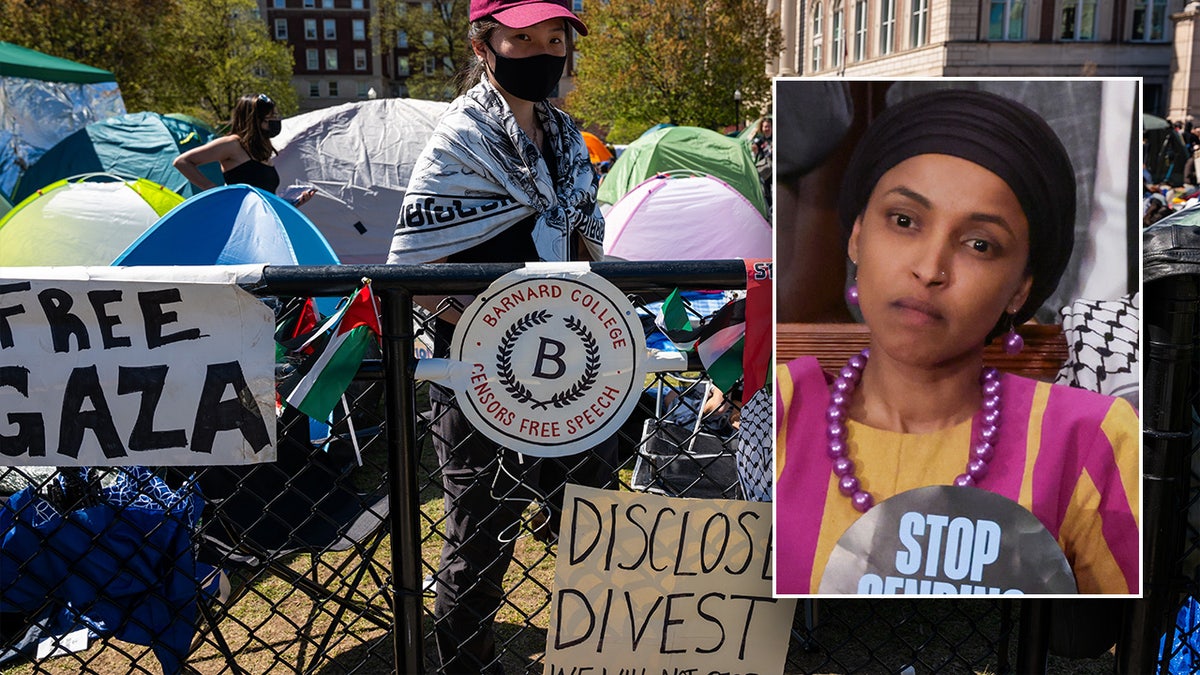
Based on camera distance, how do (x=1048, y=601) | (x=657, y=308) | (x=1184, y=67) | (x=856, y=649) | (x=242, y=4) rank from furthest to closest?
(x=242, y=4)
(x=1184, y=67)
(x=657, y=308)
(x=856, y=649)
(x=1048, y=601)

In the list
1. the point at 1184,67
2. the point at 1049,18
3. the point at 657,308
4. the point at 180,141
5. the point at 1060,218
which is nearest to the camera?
the point at 1060,218

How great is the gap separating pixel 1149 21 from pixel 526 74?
150ft

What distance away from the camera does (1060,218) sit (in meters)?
1.55

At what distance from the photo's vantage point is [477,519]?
2350 mm

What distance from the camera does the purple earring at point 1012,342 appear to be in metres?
1.56

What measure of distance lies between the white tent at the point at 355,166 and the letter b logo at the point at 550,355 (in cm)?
798

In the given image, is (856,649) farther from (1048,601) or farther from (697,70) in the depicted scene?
(697,70)

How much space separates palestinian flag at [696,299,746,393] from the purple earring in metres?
0.45

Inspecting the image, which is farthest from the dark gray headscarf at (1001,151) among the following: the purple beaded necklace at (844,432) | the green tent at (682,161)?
the green tent at (682,161)

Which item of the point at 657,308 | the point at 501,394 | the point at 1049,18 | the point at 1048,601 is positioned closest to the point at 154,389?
the point at 501,394

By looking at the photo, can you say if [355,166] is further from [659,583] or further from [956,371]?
[956,371]

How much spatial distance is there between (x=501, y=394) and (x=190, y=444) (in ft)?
1.93

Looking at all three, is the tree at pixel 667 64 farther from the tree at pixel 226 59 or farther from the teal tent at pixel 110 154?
the teal tent at pixel 110 154

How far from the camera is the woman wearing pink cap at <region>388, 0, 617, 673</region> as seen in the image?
7.52ft
